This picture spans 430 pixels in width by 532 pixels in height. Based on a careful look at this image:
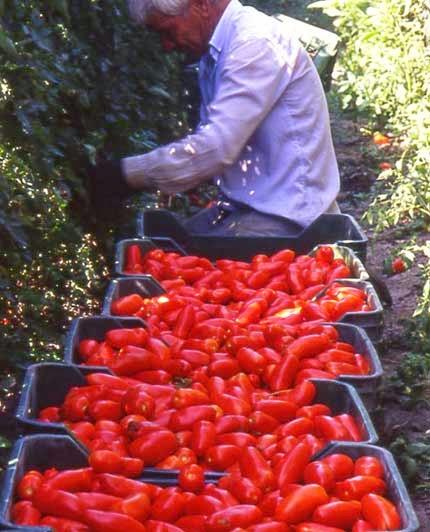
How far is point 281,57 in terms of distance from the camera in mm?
4566

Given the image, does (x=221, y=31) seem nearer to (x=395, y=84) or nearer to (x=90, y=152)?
(x=90, y=152)

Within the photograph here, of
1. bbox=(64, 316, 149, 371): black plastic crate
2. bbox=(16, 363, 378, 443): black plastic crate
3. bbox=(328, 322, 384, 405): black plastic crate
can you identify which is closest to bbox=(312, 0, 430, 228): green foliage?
bbox=(328, 322, 384, 405): black plastic crate

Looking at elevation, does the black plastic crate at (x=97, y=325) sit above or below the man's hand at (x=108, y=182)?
below

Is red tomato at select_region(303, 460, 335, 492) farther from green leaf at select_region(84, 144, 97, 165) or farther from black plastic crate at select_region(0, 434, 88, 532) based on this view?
green leaf at select_region(84, 144, 97, 165)

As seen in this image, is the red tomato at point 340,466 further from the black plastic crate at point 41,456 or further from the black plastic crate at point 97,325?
the black plastic crate at point 97,325

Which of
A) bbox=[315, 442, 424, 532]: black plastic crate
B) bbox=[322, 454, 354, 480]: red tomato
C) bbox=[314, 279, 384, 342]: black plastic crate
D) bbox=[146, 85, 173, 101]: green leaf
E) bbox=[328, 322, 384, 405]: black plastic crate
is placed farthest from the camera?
bbox=[146, 85, 173, 101]: green leaf

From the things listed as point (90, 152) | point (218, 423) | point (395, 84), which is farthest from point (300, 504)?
point (395, 84)

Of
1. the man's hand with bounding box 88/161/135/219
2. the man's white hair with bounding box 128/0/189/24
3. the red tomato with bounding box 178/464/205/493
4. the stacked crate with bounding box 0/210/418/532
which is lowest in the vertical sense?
the red tomato with bounding box 178/464/205/493

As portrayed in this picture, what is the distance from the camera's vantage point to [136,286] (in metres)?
3.90

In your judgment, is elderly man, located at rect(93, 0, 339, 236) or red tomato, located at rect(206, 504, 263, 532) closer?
red tomato, located at rect(206, 504, 263, 532)

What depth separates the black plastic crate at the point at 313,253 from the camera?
4031mm

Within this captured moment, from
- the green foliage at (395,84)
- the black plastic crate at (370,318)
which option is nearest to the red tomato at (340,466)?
the black plastic crate at (370,318)

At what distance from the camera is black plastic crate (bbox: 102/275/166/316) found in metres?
3.81

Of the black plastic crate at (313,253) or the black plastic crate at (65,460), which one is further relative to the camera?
the black plastic crate at (313,253)
